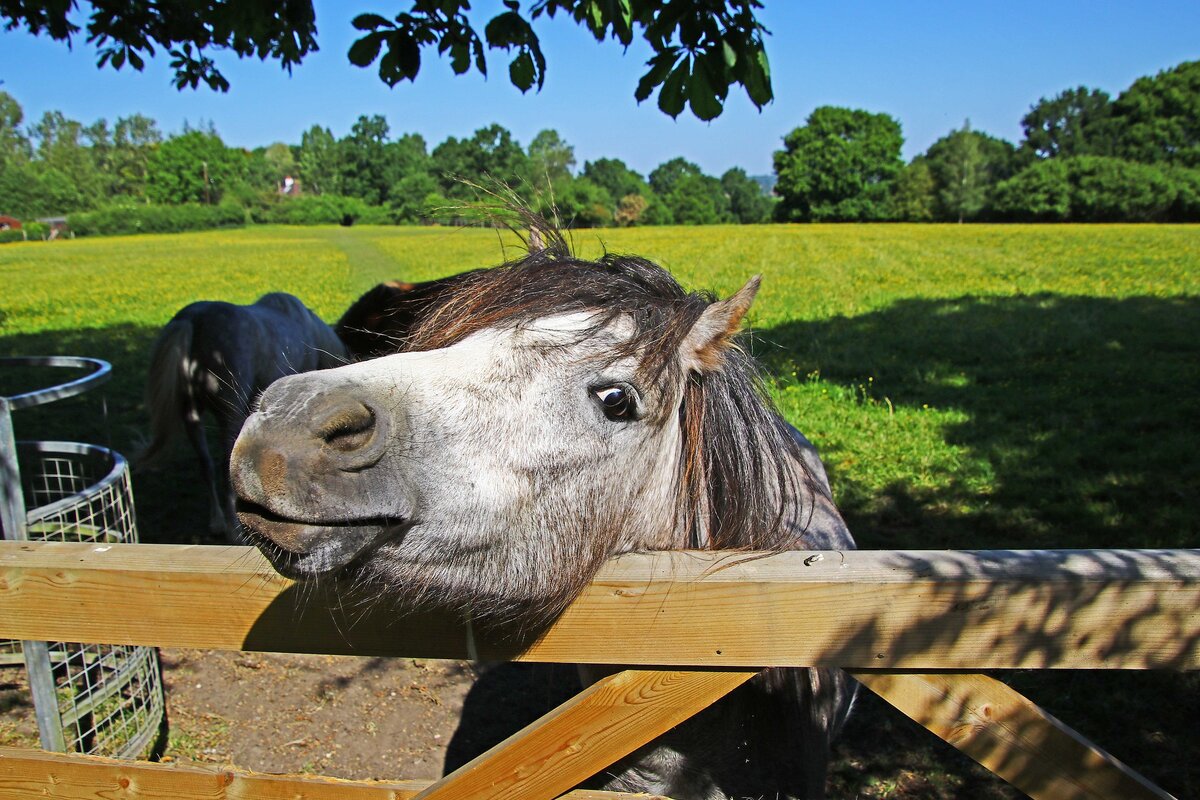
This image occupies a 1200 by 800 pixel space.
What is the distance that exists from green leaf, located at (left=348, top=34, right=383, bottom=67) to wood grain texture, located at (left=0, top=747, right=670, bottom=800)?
2979 millimetres

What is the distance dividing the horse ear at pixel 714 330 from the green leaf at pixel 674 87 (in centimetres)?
146

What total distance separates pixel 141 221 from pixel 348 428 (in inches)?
3132

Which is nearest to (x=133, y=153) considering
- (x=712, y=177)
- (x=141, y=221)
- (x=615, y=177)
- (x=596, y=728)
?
(x=141, y=221)

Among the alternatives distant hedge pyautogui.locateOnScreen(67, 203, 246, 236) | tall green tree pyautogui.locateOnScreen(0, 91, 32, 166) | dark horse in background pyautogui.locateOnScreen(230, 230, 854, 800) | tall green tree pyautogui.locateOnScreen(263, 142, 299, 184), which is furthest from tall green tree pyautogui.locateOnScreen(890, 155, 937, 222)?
tall green tree pyautogui.locateOnScreen(0, 91, 32, 166)

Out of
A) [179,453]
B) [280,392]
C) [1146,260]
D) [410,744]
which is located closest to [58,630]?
[280,392]

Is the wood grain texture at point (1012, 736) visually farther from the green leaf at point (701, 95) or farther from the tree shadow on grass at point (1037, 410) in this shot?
the green leaf at point (701, 95)

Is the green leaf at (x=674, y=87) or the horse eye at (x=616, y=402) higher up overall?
the green leaf at (x=674, y=87)

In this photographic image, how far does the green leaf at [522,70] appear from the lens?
3627mm

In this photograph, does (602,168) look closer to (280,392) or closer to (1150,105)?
(1150,105)

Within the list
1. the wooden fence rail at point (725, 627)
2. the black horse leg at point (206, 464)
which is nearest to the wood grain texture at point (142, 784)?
the wooden fence rail at point (725, 627)

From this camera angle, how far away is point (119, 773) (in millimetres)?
1899

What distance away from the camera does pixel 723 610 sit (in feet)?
5.05

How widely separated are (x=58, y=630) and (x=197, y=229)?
265ft

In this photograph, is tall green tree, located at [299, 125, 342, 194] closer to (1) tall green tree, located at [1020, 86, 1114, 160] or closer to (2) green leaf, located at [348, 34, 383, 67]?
(1) tall green tree, located at [1020, 86, 1114, 160]
